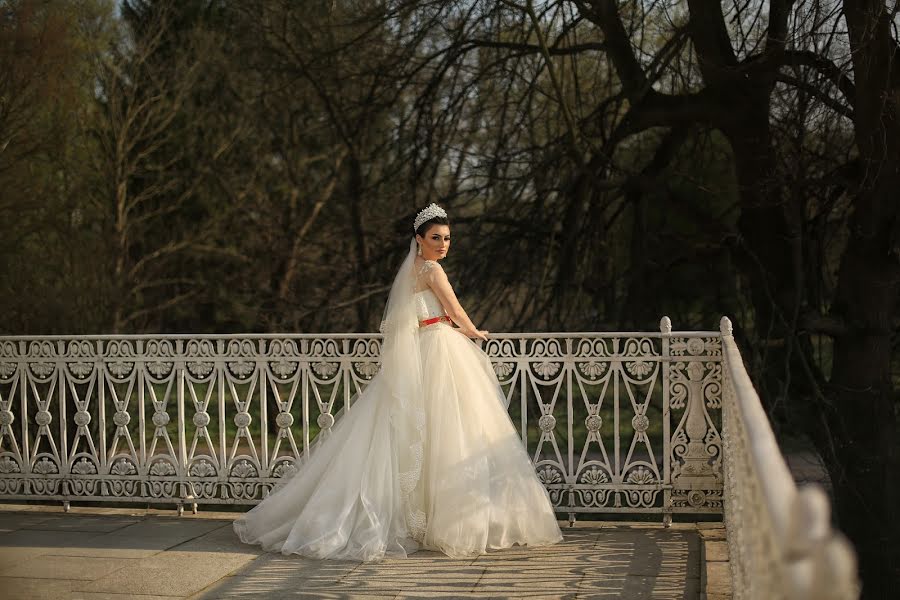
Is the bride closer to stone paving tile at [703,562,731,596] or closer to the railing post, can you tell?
the railing post

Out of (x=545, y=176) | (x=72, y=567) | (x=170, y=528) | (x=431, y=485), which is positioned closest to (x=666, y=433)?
(x=431, y=485)

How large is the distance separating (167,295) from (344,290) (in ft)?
20.9

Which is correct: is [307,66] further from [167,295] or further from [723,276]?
[167,295]

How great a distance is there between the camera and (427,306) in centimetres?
531

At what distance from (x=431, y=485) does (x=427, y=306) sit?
1017 millimetres

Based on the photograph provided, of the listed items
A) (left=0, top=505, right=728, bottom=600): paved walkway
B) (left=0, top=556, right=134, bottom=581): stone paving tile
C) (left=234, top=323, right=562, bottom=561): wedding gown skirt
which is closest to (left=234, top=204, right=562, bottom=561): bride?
(left=234, top=323, right=562, bottom=561): wedding gown skirt

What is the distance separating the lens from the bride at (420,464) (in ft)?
15.9

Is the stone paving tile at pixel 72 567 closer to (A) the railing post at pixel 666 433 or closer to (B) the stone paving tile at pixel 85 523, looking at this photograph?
(B) the stone paving tile at pixel 85 523

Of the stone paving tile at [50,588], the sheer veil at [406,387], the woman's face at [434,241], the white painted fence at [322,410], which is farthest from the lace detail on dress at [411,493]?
the stone paving tile at [50,588]

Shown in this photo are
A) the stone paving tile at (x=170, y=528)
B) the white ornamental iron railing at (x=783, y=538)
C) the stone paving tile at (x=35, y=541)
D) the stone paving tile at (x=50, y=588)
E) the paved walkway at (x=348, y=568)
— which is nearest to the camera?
the white ornamental iron railing at (x=783, y=538)

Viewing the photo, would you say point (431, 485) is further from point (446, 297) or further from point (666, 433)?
point (666, 433)

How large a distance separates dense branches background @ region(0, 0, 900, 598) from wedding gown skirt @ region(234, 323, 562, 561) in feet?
5.67

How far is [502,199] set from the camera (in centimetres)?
995

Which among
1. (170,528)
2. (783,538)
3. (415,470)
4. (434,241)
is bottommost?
(170,528)
